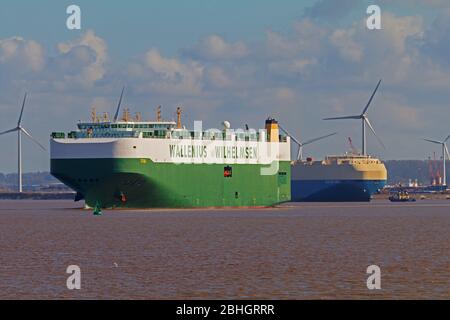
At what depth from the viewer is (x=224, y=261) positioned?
65.0 metres

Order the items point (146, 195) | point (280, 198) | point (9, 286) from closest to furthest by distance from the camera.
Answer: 1. point (9, 286)
2. point (146, 195)
3. point (280, 198)

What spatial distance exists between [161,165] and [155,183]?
7.69ft

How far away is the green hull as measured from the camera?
14462cm

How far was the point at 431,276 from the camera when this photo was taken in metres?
55.4

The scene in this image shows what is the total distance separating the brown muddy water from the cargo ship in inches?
1436

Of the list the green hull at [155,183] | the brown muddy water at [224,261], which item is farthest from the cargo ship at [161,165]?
the brown muddy water at [224,261]

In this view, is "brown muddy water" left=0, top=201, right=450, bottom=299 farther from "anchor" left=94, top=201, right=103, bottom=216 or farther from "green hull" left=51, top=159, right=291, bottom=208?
"green hull" left=51, top=159, right=291, bottom=208

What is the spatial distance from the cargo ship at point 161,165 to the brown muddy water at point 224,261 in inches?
1436

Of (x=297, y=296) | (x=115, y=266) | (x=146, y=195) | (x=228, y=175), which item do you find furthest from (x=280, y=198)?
(x=297, y=296)

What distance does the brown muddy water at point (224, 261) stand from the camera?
4956 centimetres

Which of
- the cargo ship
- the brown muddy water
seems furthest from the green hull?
the brown muddy water

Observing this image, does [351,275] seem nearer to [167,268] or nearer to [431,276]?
[431,276]
